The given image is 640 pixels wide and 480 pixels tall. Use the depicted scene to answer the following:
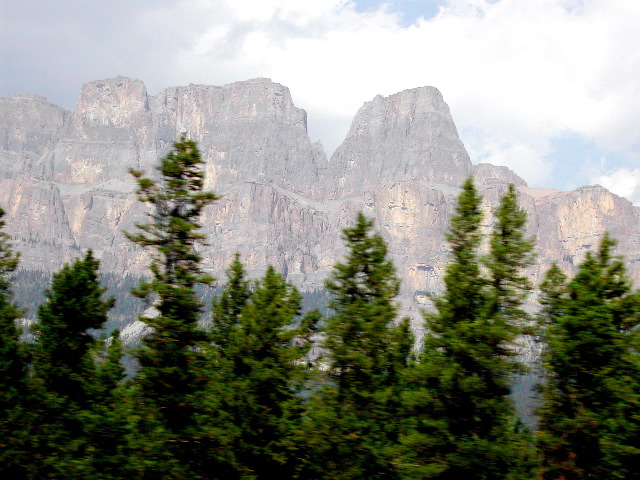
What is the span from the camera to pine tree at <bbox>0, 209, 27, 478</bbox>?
107 ft

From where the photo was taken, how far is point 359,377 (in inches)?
1254

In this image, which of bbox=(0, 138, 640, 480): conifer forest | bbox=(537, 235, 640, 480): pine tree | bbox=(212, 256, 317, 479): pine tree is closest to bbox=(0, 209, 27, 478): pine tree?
bbox=(0, 138, 640, 480): conifer forest

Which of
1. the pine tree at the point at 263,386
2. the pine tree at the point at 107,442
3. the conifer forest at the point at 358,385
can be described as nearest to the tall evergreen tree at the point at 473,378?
the conifer forest at the point at 358,385

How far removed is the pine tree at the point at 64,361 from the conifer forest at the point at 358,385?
0.19 meters

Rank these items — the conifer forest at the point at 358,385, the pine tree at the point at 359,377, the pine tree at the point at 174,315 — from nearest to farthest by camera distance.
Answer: the conifer forest at the point at 358,385 < the pine tree at the point at 174,315 < the pine tree at the point at 359,377

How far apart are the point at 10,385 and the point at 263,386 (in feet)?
47.8

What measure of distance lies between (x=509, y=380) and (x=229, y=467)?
12725mm

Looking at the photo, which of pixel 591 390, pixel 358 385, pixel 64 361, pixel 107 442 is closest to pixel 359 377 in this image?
pixel 358 385

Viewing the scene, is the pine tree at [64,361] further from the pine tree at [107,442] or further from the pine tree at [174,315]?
the pine tree at [174,315]

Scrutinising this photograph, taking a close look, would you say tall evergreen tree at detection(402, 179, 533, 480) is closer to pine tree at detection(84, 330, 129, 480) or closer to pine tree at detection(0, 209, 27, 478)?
pine tree at detection(84, 330, 129, 480)

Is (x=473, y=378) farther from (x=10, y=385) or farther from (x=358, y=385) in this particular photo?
(x=10, y=385)

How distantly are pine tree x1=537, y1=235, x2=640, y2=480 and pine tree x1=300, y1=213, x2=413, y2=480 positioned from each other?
6685mm

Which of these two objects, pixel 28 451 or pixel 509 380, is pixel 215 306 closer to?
pixel 28 451

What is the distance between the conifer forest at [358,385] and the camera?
1131 inches
